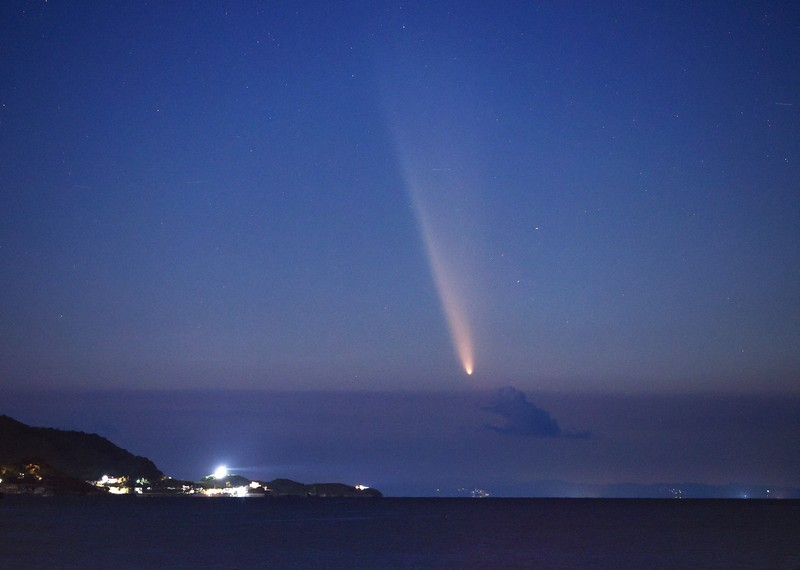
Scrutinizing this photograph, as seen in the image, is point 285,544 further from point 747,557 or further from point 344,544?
point 747,557

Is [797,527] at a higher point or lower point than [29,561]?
higher

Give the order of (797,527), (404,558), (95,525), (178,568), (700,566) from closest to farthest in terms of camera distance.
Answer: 1. (178,568)
2. (700,566)
3. (404,558)
4. (95,525)
5. (797,527)

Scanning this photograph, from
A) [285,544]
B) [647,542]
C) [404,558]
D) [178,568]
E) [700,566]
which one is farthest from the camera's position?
[647,542]

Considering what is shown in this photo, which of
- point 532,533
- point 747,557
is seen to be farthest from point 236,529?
point 747,557

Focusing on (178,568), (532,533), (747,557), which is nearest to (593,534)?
(532,533)

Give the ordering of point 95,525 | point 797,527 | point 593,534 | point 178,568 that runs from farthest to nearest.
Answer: point 797,527
point 95,525
point 593,534
point 178,568

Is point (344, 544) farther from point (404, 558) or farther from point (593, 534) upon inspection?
point (593, 534)

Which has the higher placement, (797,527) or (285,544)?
(797,527)

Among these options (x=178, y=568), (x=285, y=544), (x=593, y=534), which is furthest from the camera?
(x=593, y=534)

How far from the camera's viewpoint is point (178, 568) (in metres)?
67.8

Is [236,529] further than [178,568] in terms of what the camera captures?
Yes

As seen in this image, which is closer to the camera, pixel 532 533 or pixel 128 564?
pixel 128 564

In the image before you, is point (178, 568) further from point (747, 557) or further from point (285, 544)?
point (747, 557)

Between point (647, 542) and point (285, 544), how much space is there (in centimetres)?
4081
